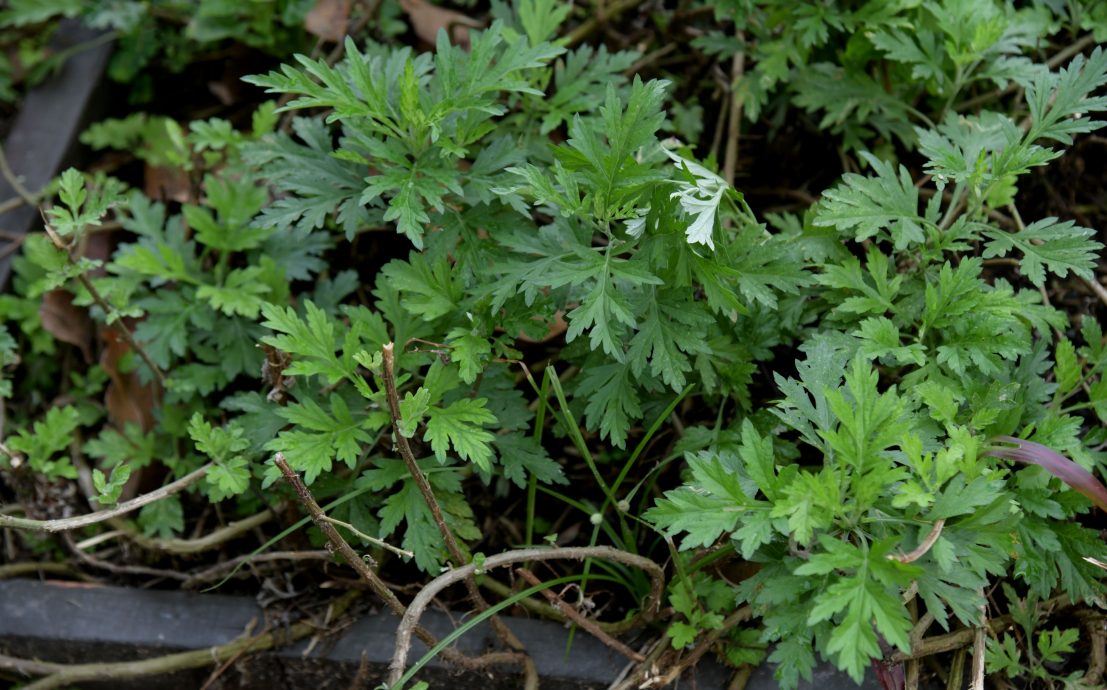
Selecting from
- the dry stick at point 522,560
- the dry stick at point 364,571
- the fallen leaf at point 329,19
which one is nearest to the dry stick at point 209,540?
the dry stick at point 364,571

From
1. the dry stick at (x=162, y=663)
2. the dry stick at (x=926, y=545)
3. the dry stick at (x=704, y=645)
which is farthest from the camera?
the dry stick at (x=162, y=663)

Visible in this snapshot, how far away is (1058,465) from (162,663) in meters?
1.91

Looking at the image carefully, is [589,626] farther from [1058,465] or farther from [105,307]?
[105,307]

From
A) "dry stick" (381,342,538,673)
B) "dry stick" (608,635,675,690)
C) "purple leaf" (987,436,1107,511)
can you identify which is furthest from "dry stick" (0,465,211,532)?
"purple leaf" (987,436,1107,511)

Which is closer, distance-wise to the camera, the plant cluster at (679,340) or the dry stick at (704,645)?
the plant cluster at (679,340)

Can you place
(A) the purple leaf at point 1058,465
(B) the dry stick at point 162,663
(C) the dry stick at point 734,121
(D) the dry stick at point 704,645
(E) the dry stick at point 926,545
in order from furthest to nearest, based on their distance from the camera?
(C) the dry stick at point 734,121, (B) the dry stick at point 162,663, (D) the dry stick at point 704,645, (A) the purple leaf at point 1058,465, (E) the dry stick at point 926,545

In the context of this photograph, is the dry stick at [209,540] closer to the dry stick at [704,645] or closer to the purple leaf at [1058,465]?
the dry stick at [704,645]

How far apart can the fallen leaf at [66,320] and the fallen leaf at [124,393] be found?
0.13m

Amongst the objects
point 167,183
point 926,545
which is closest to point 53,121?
point 167,183

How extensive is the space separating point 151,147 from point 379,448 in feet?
4.82

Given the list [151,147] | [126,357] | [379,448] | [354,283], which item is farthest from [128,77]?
[379,448]

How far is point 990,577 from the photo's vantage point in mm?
2070

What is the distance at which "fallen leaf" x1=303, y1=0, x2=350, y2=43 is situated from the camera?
283cm

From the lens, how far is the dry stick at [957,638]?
1878mm
